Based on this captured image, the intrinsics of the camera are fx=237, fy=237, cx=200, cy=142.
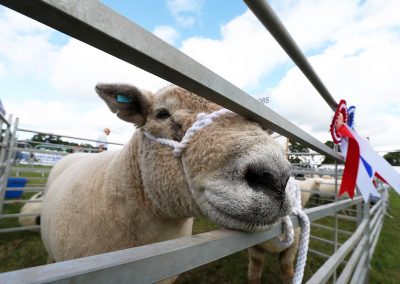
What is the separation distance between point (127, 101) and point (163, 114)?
305 mm

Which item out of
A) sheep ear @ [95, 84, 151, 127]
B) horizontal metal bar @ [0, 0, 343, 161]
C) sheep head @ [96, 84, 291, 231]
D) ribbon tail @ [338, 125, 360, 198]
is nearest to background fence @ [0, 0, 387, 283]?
horizontal metal bar @ [0, 0, 343, 161]

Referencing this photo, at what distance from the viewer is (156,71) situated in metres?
0.61

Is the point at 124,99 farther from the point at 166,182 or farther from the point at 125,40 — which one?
the point at 125,40

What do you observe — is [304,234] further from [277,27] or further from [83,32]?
[83,32]

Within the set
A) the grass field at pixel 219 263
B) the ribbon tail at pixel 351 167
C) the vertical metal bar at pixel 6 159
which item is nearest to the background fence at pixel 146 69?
the ribbon tail at pixel 351 167

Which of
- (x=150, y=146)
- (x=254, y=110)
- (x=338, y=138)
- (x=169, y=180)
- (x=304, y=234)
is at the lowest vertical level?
(x=304, y=234)

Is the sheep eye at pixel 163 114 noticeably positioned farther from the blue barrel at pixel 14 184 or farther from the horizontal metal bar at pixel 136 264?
the blue barrel at pixel 14 184

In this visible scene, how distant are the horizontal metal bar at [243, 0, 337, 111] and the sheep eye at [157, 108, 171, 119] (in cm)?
82

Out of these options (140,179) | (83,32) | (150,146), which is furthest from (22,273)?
(140,179)

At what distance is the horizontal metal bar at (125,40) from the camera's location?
0.42 metres

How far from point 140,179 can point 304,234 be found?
1.19m

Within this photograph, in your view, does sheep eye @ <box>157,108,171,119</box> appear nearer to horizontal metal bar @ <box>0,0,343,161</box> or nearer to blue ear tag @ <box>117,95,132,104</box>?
blue ear tag @ <box>117,95,132,104</box>

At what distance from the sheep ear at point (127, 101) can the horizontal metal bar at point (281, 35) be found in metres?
1.00

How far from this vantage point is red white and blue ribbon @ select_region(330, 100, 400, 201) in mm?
2029
